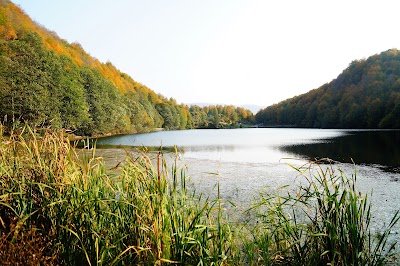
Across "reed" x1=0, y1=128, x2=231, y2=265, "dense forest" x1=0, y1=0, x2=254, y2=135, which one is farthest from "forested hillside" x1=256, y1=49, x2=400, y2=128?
"reed" x1=0, y1=128, x2=231, y2=265

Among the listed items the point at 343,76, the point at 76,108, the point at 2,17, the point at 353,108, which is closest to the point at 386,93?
the point at 353,108

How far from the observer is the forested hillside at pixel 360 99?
245 ft

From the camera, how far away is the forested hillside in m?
74.6

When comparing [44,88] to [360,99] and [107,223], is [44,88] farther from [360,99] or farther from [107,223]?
[360,99]

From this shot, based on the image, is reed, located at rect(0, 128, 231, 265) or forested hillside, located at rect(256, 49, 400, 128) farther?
forested hillside, located at rect(256, 49, 400, 128)

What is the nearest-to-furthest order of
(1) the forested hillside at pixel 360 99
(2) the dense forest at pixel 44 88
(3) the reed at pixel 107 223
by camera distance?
1. (3) the reed at pixel 107 223
2. (2) the dense forest at pixel 44 88
3. (1) the forested hillside at pixel 360 99

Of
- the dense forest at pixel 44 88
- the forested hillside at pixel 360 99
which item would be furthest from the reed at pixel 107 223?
the forested hillside at pixel 360 99

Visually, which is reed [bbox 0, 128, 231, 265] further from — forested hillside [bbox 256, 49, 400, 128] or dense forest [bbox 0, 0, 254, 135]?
forested hillside [bbox 256, 49, 400, 128]

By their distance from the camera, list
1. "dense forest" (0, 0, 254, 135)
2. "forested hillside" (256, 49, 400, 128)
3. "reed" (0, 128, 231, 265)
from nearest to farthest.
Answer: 1. "reed" (0, 128, 231, 265)
2. "dense forest" (0, 0, 254, 135)
3. "forested hillside" (256, 49, 400, 128)

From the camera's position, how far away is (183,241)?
3277 millimetres

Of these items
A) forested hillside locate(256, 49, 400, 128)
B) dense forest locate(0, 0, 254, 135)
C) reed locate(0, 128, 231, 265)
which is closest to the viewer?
reed locate(0, 128, 231, 265)

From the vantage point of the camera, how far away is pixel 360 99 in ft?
294

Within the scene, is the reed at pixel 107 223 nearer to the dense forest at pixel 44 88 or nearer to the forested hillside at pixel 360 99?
the dense forest at pixel 44 88

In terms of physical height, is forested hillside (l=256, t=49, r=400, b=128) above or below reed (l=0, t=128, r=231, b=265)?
above
